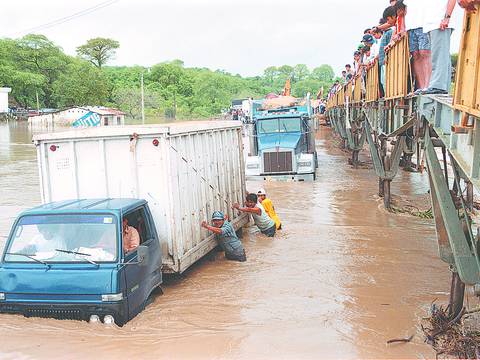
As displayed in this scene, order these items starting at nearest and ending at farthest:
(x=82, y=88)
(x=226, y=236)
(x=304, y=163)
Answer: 1. (x=226, y=236)
2. (x=304, y=163)
3. (x=82, y=88)

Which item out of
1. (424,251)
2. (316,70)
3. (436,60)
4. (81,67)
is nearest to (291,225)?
(424,251)

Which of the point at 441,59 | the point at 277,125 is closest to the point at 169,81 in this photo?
the point at 277,125

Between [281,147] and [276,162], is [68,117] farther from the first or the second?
[281,147]

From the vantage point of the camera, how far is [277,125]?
1827 centimetres

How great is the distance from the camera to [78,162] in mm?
7473

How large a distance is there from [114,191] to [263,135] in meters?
11.3

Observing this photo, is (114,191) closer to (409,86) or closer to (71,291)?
(71,291)

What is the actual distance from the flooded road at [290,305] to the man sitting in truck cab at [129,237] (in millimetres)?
809

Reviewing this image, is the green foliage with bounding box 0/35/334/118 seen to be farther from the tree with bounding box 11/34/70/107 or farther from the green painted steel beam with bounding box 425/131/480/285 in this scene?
the green painted steel beam with bounding box 425/131/480/285

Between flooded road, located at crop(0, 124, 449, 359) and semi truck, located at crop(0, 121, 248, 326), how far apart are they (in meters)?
0.31

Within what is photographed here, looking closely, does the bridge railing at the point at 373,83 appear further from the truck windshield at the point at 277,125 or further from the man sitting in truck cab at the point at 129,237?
the man sitting in truck cab at the point at 129,237

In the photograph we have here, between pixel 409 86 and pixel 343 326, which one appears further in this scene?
pixel 409 86

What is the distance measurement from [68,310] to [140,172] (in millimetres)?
2193

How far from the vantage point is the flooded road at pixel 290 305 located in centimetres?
552
